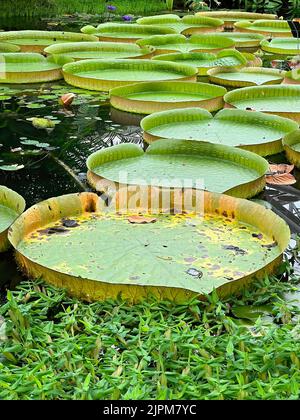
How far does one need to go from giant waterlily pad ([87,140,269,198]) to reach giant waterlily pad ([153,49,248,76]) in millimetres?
2677

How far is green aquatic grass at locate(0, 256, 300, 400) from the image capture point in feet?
5.93

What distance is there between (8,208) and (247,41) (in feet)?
18.6

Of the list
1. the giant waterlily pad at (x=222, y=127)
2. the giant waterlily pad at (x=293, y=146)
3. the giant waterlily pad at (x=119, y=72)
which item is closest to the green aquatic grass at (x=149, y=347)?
the giant waterlily pad at (x=293, y=146)

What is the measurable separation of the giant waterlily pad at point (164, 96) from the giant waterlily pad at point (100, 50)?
4.77 ft

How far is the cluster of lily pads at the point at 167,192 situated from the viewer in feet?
8.29

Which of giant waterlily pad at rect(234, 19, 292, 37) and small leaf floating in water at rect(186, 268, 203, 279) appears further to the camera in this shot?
giant waterlily pad at rect(234, 19, 292, 37)

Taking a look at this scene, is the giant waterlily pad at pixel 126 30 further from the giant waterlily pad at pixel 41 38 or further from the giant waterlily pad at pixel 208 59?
the giant waterlily pad at pixel 208 59

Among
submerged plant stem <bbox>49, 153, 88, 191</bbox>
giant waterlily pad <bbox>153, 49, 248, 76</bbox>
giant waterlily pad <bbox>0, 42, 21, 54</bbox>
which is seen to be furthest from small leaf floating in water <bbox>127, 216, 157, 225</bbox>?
giant waterlily pad <bbox>0, 42, 21, 54</bbox>

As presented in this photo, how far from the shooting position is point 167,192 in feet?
9.93

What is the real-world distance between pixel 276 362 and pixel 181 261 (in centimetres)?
71

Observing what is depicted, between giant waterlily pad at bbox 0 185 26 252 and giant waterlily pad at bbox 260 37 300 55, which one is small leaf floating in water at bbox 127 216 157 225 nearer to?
giant waterlily pad at bbox 0 185 26 252

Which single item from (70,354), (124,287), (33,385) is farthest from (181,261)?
(33,385)
